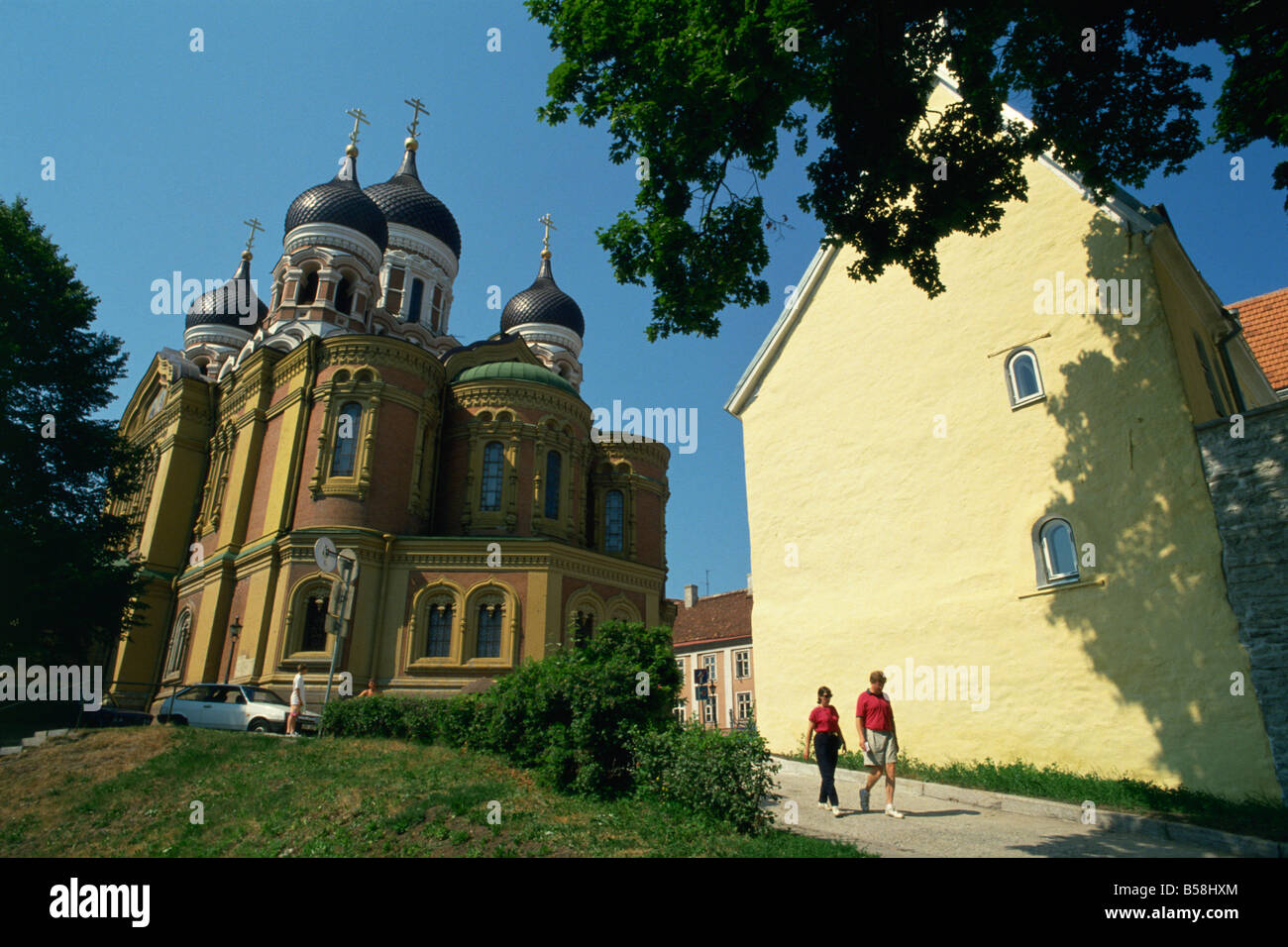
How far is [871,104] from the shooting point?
33.2 feet

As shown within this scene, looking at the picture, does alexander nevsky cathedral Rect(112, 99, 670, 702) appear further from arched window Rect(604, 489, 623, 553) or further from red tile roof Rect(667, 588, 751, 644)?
red tile roof Rect(667, 588, 751, 644)

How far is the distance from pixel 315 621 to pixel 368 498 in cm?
428

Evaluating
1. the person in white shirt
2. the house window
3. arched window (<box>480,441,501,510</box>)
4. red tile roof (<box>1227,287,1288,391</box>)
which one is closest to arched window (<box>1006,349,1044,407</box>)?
red tile roof (<box>1227,287,1288,391</box>)

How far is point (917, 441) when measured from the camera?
14820 mm

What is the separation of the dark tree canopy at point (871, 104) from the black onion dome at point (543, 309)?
3236 centimetres

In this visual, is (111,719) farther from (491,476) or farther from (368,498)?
(491,476)

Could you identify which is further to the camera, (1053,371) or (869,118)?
(1053,371)

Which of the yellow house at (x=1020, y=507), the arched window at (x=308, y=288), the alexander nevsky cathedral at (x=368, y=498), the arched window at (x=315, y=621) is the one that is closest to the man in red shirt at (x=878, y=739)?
the yellow house at (x=1020, y=507)

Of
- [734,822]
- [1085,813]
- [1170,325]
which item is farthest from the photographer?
[1170,325]

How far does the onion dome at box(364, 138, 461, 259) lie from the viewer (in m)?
39.6

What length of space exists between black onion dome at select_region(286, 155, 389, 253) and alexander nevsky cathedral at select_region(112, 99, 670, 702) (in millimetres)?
94

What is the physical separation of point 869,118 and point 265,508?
78.6 ft
